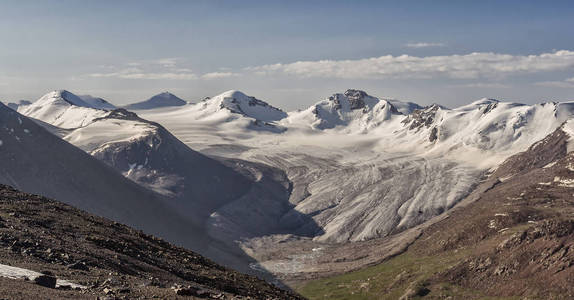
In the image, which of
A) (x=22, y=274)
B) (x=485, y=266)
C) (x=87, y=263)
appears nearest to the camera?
(x=22, y=274)

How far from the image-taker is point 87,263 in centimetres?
4103

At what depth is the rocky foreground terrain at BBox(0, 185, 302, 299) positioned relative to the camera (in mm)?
32031

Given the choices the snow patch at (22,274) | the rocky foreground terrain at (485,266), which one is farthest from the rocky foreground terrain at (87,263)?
the rocky foreground terrain at (485,266)

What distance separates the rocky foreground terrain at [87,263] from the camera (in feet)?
A: 105

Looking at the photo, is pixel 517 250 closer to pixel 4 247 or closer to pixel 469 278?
pixel 469 278

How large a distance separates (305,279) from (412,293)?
5368 centimetres

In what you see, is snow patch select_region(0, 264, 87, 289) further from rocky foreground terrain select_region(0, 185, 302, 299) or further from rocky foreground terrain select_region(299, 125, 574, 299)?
rocky foreground terrain select_region(299, 125, 574, 299)

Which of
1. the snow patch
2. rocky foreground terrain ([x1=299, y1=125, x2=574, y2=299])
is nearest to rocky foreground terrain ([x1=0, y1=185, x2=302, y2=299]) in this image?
the snow patch

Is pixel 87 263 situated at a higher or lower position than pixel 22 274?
lower

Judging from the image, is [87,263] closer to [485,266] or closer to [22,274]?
[22,274]

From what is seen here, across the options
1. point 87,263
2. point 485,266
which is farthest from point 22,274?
point 485,266

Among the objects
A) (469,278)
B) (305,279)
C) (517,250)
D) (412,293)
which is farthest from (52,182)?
(517,250)

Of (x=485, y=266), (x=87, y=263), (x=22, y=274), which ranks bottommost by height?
(x=485, y=266)

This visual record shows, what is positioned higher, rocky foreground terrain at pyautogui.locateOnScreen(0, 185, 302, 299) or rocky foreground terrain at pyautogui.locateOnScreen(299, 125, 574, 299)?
rocky foreground terrain at pyautogui.locateOnScreen(0, 185, 302, 299)
